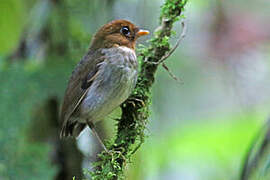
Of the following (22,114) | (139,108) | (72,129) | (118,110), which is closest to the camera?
(139,108)

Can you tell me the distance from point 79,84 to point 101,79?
0.86ft

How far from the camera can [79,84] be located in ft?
13.8

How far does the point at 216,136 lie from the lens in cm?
594

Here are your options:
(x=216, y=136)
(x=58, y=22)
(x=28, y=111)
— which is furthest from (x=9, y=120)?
(x=216, y=136)

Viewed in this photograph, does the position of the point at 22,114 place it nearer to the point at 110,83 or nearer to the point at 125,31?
the point at 110,83

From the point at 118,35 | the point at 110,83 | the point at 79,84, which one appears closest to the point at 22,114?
the point at 79,84

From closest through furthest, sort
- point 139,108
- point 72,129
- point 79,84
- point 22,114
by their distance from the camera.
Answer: point 139,108 < point 79,84 < point 72,129 < point 22,114

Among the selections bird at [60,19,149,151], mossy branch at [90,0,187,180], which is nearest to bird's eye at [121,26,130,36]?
bird at [60,19,149,151]

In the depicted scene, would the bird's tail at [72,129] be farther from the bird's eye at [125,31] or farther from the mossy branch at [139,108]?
the bird's eye at [125,31]

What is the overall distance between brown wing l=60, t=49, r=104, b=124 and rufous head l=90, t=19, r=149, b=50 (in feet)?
0.56

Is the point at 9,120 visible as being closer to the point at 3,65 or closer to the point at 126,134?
the point at 3,65

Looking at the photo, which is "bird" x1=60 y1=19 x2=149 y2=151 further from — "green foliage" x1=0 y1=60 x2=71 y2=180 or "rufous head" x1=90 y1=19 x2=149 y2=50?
"green foliage" x1=0 y1=60 x2=71 y2=180

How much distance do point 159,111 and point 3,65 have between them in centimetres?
166

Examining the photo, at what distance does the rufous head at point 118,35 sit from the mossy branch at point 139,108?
18.6 inches
